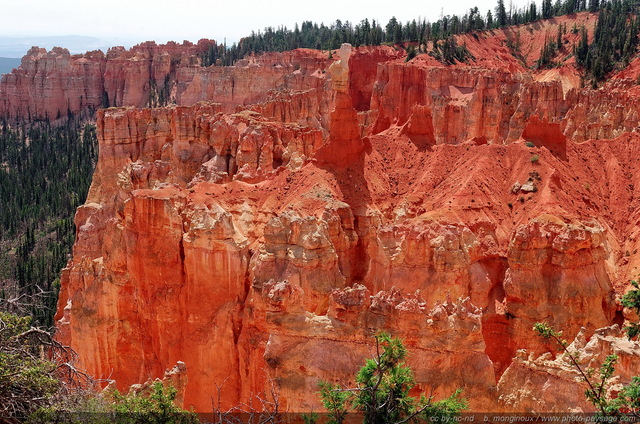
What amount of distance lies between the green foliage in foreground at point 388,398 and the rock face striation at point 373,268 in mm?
3921

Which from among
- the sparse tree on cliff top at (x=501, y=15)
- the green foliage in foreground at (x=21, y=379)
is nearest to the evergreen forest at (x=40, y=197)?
the green foliage in foreground at (x=21, y=379)

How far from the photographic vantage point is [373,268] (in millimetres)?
32500

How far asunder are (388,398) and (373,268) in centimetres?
1318

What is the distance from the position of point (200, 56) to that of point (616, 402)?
15313 centimetres

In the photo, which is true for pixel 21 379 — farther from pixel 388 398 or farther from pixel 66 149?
pixel 66 149

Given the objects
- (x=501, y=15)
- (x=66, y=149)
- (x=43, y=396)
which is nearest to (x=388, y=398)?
(x=43, y=396)

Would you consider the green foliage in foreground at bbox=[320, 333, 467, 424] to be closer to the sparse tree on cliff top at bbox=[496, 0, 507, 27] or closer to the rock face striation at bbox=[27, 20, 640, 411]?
the rock face striation at bbox=[27, 20, 640, 411]

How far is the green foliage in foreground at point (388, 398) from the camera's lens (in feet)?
64.2

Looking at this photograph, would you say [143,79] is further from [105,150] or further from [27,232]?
[105,150]

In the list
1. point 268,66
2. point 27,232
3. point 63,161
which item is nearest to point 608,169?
point 27,232

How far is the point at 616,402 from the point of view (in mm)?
16938

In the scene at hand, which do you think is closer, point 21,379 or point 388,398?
point 21,379

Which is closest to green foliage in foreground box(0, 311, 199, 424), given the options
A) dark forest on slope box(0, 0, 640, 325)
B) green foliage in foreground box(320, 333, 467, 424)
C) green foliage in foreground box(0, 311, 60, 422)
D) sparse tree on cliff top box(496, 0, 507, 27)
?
green foliage in foreground box(0, 311, 60, 422)

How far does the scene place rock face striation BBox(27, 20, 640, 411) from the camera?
25609mm
